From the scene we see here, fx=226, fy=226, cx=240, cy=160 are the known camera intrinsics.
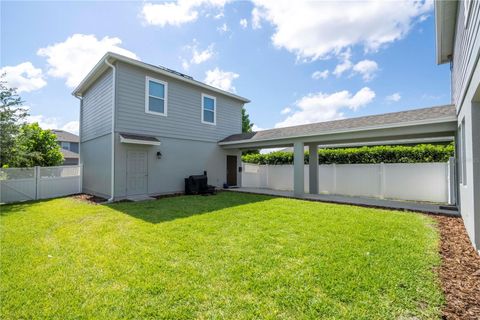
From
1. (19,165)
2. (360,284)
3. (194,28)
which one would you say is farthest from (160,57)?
(360,284)

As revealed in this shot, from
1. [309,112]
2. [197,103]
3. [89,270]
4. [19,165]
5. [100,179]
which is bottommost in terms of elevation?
[89,270]

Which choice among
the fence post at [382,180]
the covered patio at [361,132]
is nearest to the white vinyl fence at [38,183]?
the covered patio at [361,132]

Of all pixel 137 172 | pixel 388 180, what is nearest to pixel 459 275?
pixel 388 180

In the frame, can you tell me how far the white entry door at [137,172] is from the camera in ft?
30.7

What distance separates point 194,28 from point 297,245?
9752mm

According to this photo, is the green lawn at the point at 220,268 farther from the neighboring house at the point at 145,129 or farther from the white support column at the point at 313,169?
the white support column at the point at 313,169

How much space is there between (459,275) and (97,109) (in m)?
12.8

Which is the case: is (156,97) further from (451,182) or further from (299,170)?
(451,182)

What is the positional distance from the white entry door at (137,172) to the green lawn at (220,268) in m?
3.51

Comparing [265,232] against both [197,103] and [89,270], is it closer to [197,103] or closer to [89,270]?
[89,270]

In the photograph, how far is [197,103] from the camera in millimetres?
11727

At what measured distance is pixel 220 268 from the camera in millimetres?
3207

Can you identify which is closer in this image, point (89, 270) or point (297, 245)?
point (89, 270)

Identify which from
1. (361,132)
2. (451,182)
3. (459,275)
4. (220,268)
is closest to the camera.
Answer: (459,275)
